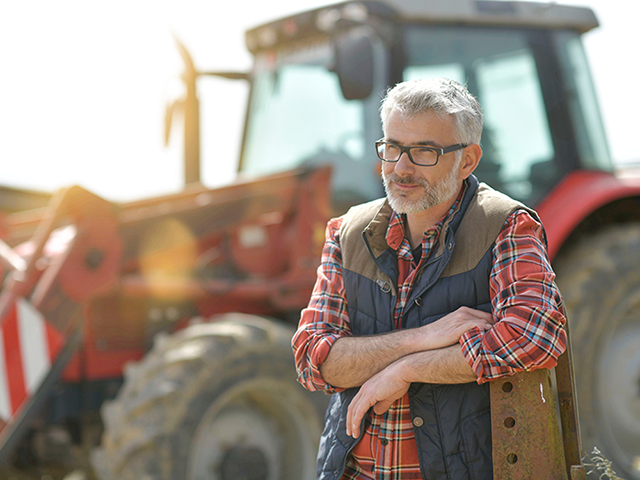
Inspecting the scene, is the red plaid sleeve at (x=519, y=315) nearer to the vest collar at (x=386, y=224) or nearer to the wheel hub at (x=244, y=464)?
the vest collar at (x=386, y=224)

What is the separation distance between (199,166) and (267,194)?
86 cm

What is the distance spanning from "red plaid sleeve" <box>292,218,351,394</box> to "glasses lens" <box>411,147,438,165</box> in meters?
0.38

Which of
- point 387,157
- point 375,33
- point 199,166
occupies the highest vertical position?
point 375,33

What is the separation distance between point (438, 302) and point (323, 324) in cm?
35

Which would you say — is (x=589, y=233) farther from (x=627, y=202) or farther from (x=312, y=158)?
(x=312, y=158)

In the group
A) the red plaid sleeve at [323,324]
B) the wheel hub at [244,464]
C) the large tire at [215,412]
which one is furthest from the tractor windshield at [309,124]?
the red plaid sleeve at [323,324]

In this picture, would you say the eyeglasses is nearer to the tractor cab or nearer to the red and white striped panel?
the tractor cab

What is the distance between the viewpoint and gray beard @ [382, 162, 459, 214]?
1760 mm

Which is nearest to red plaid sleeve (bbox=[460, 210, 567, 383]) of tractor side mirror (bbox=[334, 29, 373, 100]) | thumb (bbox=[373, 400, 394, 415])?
thumb (bbox=[373, 400, 394, 415])

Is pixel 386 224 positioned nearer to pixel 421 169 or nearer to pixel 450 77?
pixel 421 169

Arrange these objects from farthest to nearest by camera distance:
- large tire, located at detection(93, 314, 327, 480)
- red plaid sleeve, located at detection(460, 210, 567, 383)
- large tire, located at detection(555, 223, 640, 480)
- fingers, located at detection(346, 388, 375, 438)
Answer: large tire, located at detection(555, 223, 640, 480)
large tire, located at detection(93, 314, 327, 480)
fingers, located at detection(346, 388, 375, 438)
red plaid sleeve, located at detection(460, 210, 567, 383)

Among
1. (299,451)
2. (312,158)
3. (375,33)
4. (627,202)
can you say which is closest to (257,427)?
(299,451)

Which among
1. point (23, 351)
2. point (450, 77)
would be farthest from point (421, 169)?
point (450, 77)

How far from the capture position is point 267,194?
3.87 m
